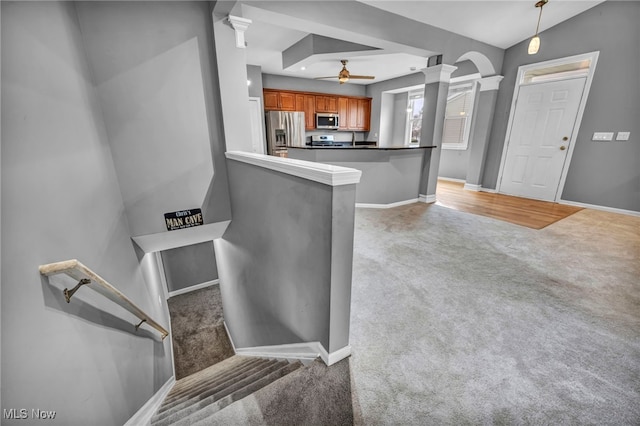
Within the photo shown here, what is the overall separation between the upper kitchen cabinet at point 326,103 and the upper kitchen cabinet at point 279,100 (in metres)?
0.73

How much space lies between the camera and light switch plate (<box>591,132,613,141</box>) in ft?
12.4

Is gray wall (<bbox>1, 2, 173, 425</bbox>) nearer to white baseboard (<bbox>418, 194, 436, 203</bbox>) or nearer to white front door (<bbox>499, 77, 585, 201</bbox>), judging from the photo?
white baseboard (<bbox>418, 194, 436, 203</bbox>)

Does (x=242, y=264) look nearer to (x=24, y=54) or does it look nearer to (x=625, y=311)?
(x=24, y=54)

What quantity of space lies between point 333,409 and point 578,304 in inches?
77.4

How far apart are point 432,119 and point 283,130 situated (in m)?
3.50

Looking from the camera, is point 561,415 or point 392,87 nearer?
point 561,415

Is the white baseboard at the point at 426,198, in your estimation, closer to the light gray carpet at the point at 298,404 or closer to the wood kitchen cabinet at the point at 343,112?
the wood kitchen cabinet at the point at 343,112

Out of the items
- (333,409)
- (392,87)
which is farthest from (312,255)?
(392,87)

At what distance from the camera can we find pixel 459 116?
618 cm

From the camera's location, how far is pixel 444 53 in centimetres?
387

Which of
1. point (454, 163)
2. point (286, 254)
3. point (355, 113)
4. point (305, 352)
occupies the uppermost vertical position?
point (355, 113)

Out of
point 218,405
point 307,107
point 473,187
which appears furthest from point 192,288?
point 473,187

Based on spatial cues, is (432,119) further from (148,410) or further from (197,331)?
(197,331)

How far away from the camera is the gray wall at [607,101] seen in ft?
11.4
